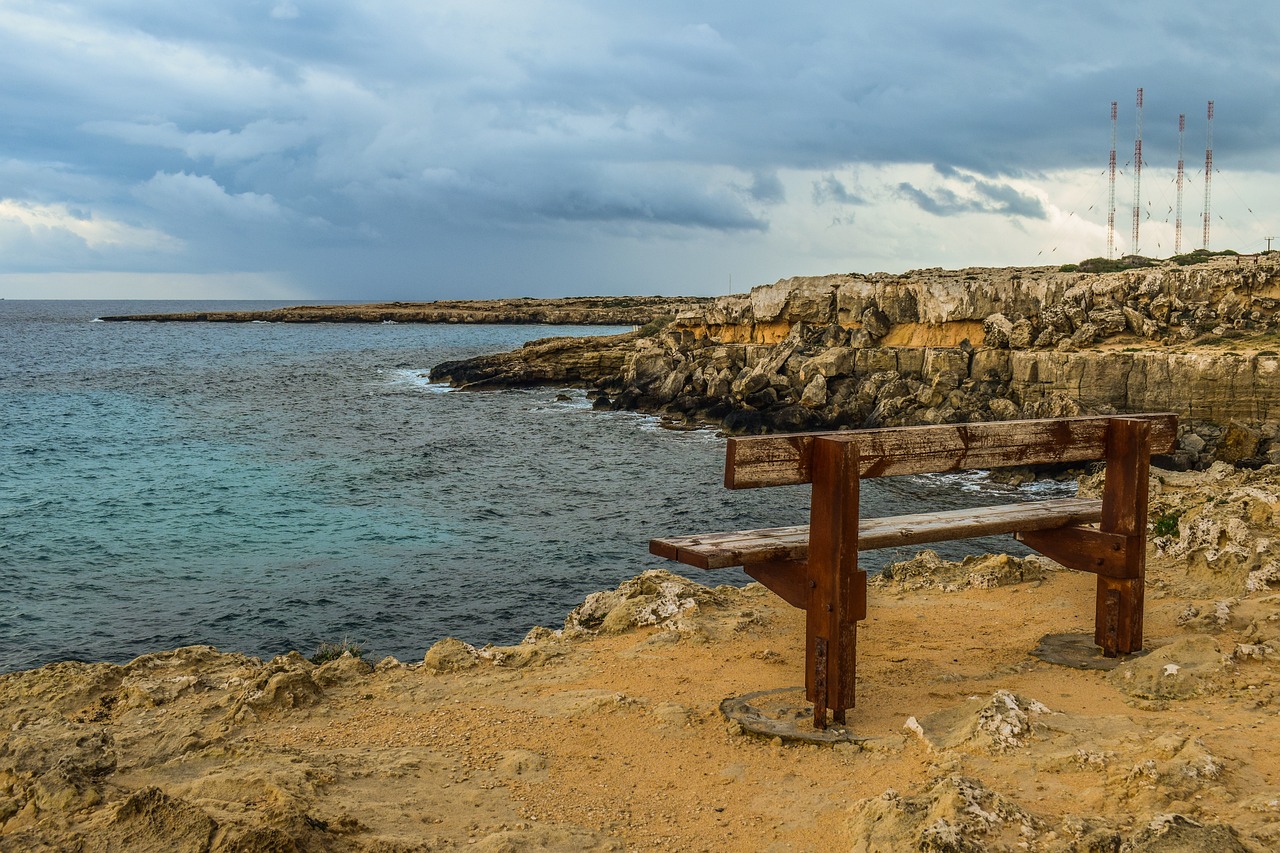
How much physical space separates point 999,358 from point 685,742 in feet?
83.5

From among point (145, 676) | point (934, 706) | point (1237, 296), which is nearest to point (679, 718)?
point (934, 706)

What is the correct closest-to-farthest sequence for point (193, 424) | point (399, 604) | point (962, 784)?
point (962, 784)
point (399, 604)
point (193, 424)

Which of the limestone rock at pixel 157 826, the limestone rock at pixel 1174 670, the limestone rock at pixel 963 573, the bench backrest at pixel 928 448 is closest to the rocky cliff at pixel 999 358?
the limestone rock at pixel 963 573

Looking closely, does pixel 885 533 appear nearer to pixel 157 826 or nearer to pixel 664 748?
pixel 664 748

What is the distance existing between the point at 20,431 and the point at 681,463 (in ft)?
75.0

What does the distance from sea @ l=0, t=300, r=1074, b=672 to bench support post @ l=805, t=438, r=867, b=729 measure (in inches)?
286

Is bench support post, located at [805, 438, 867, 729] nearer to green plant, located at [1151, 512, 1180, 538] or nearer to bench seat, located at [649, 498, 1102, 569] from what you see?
bench seat, located at [649, 498, 1102, 569]

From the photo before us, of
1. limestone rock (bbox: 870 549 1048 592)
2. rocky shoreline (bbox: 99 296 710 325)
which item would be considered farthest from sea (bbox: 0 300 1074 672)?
rocky shoreline (bbox: 99 296 710 325)

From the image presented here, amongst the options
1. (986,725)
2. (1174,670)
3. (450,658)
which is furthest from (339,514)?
(1174,670)

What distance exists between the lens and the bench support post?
210 inches

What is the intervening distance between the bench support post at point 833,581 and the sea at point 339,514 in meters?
7.27

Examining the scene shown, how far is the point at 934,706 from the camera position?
235 inches

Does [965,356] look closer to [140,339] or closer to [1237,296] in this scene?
[1237,296]

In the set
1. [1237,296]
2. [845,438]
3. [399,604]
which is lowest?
[399,604]
